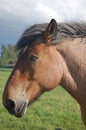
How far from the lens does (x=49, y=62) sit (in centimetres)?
579

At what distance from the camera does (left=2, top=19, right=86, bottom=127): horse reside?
18.6 ft

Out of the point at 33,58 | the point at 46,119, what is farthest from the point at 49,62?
the point at 46,119

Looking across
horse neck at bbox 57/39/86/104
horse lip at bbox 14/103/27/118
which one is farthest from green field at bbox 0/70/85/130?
horse lip at bbox 14/103/27/118

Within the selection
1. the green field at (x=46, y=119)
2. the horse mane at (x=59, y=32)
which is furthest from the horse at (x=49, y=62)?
the green field at (x=46, y=119)

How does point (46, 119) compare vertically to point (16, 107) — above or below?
below

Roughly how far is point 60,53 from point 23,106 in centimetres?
106

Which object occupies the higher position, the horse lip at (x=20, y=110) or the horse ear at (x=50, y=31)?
the horse ear at (x=50, y=31)

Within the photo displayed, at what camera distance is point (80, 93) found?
5.86m

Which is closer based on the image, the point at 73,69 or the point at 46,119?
the point at 73,69

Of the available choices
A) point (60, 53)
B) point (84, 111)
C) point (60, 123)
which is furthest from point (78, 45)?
point (60, 123)

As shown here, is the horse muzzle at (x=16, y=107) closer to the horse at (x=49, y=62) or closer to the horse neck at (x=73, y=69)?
the horse at (x=49, y=62)

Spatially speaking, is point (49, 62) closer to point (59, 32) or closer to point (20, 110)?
point (59, 32)

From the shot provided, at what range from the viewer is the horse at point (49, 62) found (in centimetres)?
566

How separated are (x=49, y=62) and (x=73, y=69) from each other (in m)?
0.42
